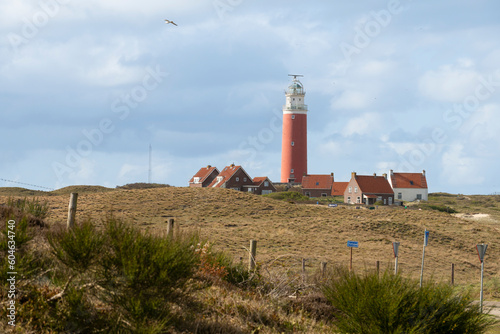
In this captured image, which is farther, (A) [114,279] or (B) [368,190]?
(B) [368,190]

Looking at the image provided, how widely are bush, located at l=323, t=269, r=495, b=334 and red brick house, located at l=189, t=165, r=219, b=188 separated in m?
73.7

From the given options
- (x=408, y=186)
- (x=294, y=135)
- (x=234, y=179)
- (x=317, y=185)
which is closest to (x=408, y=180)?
(x=408, y=186)

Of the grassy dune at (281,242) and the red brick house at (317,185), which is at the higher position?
the red brick house at (317,185)

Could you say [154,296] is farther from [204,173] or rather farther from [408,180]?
[408,180]

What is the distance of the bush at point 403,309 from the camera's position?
9.73 m

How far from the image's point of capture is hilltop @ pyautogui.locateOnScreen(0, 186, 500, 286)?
28.6 meters

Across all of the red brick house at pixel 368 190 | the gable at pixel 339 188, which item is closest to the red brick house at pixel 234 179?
the red brick house at pixel 368 190

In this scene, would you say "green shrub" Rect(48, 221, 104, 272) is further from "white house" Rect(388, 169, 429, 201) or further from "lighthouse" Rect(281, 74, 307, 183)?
"white house" Rect(388, 169, 429, 201)

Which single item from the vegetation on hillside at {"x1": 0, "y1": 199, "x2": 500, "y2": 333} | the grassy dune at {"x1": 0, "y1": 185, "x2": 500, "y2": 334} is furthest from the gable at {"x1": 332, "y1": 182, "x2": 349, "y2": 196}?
the vegetation on hillside at {"x1": 0, "y1": 199, "x2": 500, "y2": 333}

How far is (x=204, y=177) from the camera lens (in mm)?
84188

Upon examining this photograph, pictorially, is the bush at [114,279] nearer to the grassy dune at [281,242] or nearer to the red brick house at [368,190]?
the grassy dune at [281,242]

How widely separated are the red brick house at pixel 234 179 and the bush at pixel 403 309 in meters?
67.3

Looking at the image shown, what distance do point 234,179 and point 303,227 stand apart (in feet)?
127

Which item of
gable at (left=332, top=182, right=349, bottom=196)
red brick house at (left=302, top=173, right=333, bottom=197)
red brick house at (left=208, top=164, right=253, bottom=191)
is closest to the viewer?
red brick house at (left=208, top=164, right=253, bottom=191)
